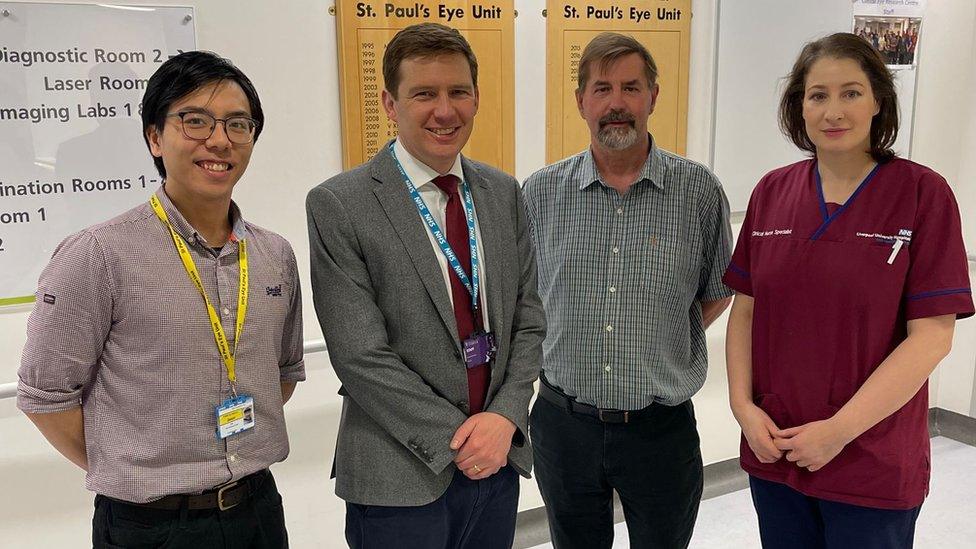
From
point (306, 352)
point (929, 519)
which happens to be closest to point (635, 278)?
point (306, 352)

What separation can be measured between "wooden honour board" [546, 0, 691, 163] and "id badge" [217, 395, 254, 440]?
6.08 feet

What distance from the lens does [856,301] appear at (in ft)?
5.47

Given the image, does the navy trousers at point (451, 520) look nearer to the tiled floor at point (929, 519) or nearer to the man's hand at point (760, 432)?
the man's hand at point (760, 432)

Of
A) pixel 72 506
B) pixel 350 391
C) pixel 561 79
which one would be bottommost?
pixel 72 506

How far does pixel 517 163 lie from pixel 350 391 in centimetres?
162

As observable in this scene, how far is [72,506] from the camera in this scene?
2.45m

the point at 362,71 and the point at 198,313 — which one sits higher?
the point at 362,71

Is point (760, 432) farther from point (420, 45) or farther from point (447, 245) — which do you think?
point (420, 45)

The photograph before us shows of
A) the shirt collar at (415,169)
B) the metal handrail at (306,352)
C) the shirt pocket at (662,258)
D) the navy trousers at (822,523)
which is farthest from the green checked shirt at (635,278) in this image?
the metal handrail at (306,352)

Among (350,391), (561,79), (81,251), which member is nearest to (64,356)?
(81,251)

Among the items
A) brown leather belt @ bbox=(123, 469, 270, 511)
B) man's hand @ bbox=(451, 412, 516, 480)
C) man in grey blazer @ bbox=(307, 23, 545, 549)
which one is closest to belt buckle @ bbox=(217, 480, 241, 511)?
brown leather belt @ bbox=(123, 469, 270, 511)

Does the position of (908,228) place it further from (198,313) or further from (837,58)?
(198,313)

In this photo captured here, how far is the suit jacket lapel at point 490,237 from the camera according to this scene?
1705mm

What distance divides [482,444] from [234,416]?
20.0 inches
